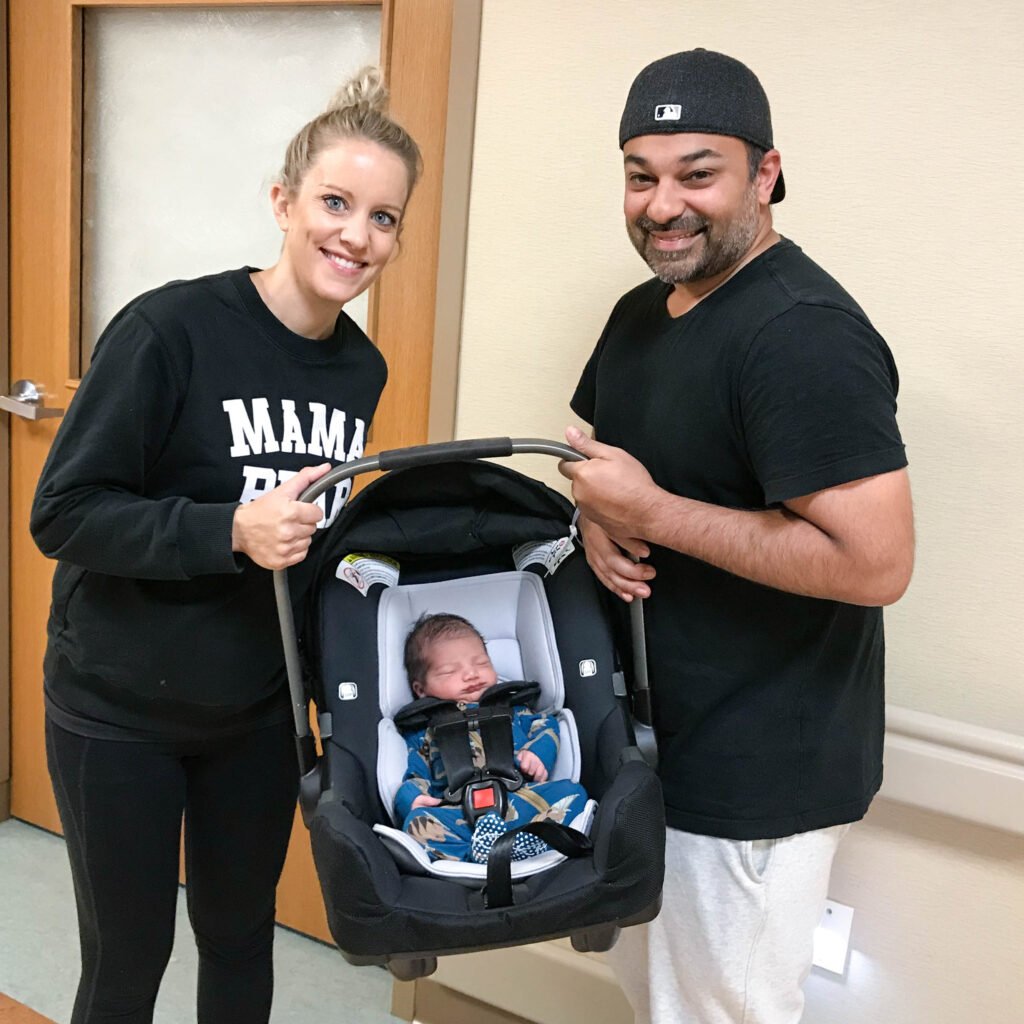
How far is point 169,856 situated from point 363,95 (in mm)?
1125

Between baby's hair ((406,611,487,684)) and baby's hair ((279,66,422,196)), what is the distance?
64 cm

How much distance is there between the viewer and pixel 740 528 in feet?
4.21

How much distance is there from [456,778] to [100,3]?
1.95m

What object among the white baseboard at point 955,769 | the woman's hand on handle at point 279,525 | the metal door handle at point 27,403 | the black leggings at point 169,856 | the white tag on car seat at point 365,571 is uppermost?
the woman's hand on handle at point 279,525

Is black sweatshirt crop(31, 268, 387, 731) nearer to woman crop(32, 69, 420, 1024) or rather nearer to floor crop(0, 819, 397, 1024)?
woman crop(32, 69, 420, 1024)

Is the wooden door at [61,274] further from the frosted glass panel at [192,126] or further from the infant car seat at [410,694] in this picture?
the infant car seat at [410,694]

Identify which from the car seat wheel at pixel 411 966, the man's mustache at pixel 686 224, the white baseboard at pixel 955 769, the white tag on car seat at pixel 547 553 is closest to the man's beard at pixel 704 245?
the man's mustache at pixel 686 224

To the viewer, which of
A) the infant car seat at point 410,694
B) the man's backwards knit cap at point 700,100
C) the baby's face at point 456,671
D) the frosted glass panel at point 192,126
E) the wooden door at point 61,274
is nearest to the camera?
the infant car seat at point 410,694

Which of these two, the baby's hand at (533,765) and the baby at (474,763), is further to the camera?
the baby's hand at (533,765)

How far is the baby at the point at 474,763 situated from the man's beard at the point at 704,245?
61cm

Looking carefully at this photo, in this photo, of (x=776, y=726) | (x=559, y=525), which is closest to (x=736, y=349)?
(x=559, y=525)

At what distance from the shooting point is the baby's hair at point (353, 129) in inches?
55.1

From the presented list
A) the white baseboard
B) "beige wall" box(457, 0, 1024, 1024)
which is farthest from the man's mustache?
the white baseboard

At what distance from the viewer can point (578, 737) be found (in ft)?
4.81
